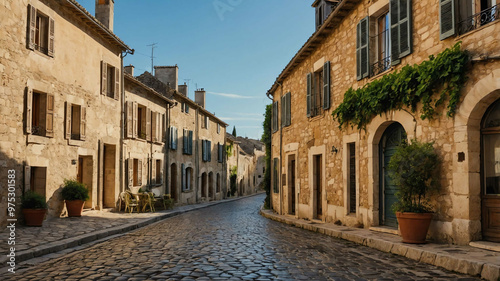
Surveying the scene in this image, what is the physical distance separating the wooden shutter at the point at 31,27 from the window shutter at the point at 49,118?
66.9 inches

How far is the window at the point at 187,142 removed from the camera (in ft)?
94.9

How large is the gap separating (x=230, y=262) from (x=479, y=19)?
19.3 feet

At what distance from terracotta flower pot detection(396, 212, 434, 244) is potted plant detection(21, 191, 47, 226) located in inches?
357

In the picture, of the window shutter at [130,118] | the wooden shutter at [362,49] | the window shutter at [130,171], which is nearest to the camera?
the wooden shutter at [362,49]

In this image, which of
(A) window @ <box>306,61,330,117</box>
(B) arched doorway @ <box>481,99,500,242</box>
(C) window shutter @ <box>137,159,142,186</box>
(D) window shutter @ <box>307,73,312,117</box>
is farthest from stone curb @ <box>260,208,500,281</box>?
(C) window shutter @ <box>137,159,142,186</box>

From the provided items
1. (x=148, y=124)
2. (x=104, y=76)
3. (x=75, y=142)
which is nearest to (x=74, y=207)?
(x=75, y=142)

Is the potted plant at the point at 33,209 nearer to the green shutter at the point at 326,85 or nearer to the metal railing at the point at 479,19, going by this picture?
Answer: the green shutter at the point at 326,85

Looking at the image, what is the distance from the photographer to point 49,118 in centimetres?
1370

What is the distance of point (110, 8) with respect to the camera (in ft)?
61.9

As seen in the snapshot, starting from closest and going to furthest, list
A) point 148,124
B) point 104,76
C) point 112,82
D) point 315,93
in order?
point 315,93 < point 104,76 < point 112,82 < point 148,124

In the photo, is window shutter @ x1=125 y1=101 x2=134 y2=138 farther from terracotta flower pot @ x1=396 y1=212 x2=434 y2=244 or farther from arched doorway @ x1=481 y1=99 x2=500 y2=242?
arched doorway @ x1=481 y1=99 x2=500 y2=242

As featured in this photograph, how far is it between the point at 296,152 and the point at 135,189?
8.12 metres

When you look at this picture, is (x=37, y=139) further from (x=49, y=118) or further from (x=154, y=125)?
(x=154, y=125)

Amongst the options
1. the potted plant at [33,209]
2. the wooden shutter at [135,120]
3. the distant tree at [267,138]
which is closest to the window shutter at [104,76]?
the wooden shutter at [135,120]
